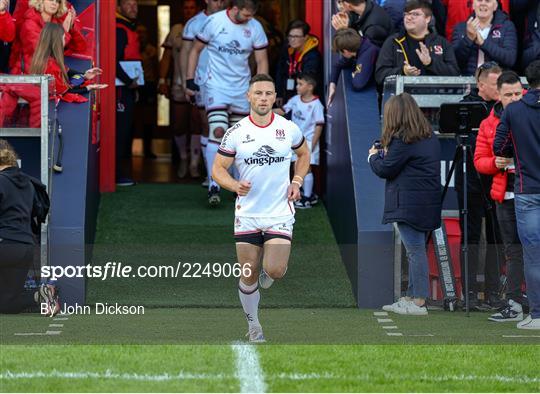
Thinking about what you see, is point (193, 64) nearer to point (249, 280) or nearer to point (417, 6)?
point (417, 6)

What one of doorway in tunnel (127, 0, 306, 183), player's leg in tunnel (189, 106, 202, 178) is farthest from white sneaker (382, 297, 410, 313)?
doorway in tunnel (127, 0, 306, 183)

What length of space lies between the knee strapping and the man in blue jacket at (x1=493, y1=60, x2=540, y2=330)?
4.55m

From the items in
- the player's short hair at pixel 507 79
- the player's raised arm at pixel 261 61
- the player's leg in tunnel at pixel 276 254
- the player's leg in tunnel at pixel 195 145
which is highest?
the player's raised arm at pixel 261 61

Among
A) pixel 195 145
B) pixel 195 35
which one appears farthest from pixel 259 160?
pixel 195 145

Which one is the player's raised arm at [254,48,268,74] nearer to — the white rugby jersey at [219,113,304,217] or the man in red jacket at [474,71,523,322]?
the man in red jacket at [474,71,523,322]

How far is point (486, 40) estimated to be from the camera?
13.0 meters

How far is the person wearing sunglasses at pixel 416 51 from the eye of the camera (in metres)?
12.8

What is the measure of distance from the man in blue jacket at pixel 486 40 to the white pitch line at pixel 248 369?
4.58 meters

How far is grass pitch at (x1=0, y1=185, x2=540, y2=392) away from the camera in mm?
8352

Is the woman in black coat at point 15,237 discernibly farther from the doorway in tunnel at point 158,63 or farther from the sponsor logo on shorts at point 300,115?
the doorway in tunnel at point 158,63

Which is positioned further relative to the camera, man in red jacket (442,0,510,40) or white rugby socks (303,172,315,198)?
white rugby socks (303,172,315,198)

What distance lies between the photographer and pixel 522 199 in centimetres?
1080

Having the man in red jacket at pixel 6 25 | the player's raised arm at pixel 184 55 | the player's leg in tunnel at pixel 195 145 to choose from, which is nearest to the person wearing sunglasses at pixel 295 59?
the player's raised arm at pixel 184 55

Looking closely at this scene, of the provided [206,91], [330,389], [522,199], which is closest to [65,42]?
[206,91]
